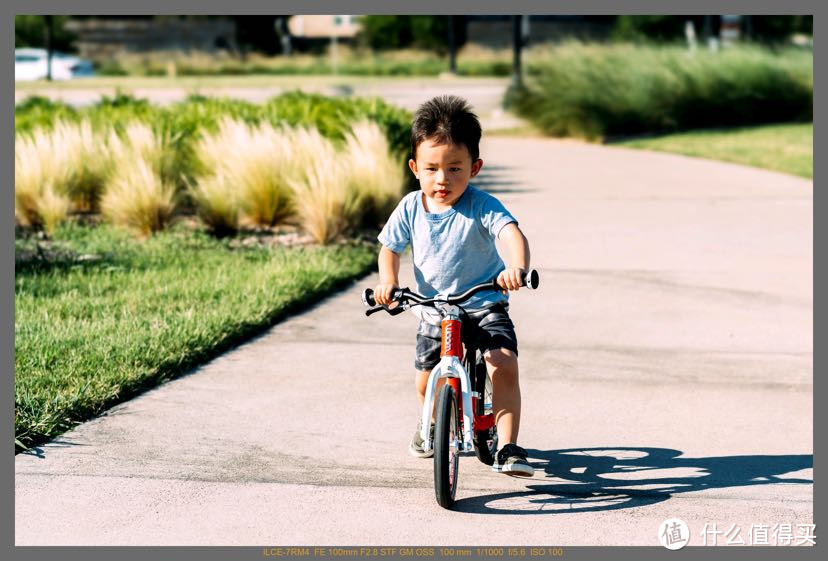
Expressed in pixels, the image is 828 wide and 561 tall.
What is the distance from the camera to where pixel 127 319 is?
765cm

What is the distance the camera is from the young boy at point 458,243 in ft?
15.6

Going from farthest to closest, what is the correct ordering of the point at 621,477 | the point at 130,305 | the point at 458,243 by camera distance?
the point at 130,305
the point at 621,477
the point at 458,243

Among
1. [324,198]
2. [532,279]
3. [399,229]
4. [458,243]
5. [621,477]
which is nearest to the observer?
[532,279]

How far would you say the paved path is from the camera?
4695 mm

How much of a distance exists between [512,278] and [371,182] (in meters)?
7.06

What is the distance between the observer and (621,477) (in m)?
5.27

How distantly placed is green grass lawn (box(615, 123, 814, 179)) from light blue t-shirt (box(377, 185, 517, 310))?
12091 millimetres

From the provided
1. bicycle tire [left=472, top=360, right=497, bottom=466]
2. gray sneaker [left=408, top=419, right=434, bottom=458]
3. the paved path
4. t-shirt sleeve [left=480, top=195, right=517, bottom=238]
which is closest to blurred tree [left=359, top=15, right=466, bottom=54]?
the paved path

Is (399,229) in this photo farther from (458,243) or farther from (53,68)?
(53,68)

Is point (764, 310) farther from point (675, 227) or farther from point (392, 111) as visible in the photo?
point (392, 111)

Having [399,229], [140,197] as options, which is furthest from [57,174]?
[399,229]

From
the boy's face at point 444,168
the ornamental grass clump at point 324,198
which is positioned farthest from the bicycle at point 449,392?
the ornamental grass clump at point 324,198

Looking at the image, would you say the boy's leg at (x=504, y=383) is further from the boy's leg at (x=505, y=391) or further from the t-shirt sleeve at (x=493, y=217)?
the t-shirt sleeve at (x=493, y=217)

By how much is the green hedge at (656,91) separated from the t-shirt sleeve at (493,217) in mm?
17565
